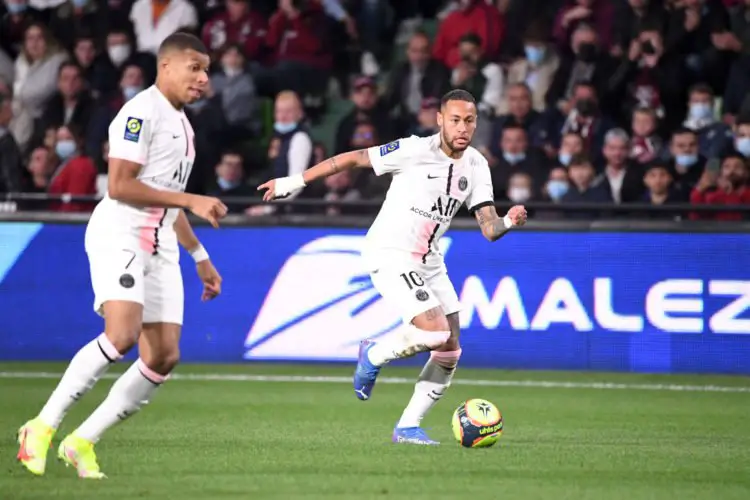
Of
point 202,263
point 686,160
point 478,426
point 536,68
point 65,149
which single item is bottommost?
point 478,426

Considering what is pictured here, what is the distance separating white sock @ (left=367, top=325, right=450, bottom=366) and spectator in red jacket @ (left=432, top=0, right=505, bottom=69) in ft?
26.6

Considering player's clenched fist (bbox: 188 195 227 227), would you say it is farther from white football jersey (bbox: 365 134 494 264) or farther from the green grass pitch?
white football jersey (bbox: 365 134 494 264)

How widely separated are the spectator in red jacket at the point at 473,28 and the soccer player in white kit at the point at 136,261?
9.38 meters

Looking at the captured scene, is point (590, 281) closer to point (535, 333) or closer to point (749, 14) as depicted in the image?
point (535, 333)

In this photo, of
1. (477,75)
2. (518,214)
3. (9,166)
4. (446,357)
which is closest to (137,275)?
(518,214)

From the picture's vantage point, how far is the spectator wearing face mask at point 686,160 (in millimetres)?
14773

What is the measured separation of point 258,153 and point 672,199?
504cm

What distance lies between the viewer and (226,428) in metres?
10.1

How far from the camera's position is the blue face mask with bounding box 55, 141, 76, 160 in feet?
55.0

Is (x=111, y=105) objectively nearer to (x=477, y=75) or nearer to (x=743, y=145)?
(x=477, y=75)

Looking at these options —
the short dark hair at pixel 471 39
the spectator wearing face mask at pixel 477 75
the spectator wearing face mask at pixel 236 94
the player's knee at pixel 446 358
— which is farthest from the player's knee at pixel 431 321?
the spectator wearing face mask at pixel 236 94

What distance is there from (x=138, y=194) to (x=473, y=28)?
10115 mm

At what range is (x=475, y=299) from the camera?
45.7ft

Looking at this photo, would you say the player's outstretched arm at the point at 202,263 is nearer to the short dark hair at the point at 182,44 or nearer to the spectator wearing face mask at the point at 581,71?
the short dark hair at the point at 182,44
